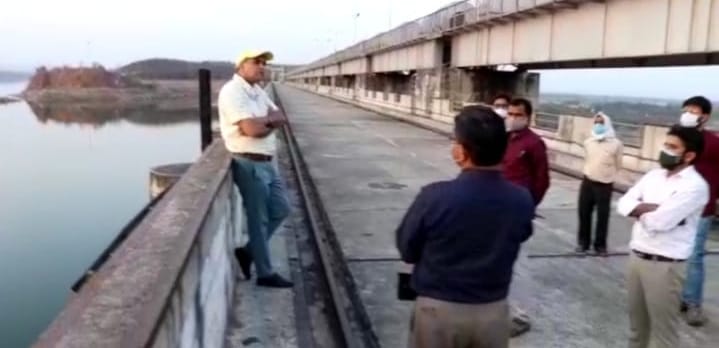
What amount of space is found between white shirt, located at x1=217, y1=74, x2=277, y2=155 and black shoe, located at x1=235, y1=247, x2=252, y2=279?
3.23 ft

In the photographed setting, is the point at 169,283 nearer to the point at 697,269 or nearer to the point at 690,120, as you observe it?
the point at 690,120

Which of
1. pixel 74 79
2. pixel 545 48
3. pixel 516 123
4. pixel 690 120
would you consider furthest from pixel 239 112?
pixel 74 79

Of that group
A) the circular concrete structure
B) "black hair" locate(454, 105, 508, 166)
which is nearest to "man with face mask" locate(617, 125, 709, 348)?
"black hair" locate(454, 105, 508, 166)

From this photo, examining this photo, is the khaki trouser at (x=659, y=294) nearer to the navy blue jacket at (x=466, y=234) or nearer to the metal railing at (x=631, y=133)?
the navy blue jacket at (x=466, y=234)

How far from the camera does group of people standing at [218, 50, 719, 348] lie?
8.84 ft

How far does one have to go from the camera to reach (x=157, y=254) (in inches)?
130

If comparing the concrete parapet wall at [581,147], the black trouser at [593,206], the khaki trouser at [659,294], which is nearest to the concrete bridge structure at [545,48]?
the concrete parapet wall at [581,147]

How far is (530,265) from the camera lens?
25.2 ft

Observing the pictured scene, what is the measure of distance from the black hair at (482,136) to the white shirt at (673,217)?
1.80 m

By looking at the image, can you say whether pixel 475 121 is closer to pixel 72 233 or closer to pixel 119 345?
pixel 119 345

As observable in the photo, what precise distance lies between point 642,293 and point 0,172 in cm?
2846

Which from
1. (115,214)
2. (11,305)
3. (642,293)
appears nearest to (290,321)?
(642,293)

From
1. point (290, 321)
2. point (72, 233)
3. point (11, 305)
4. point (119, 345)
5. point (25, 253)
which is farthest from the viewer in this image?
point (72, 233)

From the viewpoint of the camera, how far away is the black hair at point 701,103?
5230 mm
